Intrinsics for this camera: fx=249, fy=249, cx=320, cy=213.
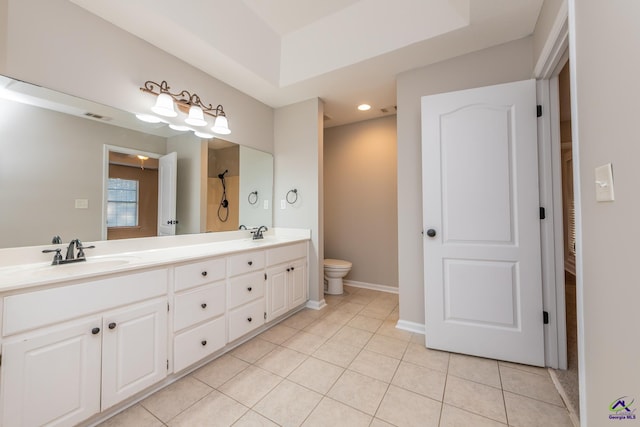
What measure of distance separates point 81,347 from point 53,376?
0.13 m

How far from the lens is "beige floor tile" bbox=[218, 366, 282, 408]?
4.84ft

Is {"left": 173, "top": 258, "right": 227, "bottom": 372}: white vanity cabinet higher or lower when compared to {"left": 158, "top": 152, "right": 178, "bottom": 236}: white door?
lower

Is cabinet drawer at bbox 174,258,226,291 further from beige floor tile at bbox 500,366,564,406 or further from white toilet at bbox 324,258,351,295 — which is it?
beige floor tile at bbox 500,366,564,406

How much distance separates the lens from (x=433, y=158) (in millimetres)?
2012

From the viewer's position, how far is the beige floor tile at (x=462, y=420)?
128 centimetres

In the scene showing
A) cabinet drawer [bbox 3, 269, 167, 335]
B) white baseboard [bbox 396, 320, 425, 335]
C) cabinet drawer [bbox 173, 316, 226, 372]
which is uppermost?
cabinet drawer [bbox 3, 269, 167, 335]

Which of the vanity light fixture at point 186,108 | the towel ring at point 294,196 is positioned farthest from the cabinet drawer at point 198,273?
the towel ring at point 294,196

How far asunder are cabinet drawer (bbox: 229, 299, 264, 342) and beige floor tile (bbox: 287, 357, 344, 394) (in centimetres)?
55

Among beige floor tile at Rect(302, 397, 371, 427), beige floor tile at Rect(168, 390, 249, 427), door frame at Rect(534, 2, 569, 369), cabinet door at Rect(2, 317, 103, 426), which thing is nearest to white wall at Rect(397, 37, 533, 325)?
door frame at Rect(534, 2, 569, 369)

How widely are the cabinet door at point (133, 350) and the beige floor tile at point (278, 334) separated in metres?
0.85

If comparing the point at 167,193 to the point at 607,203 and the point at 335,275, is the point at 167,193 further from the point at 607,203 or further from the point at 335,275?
the point at 607,203

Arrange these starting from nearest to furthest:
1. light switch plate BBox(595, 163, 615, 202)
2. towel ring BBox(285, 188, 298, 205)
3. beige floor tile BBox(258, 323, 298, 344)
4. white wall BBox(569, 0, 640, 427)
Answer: white wall BBox(569, 0, 640, 427) → light switch plate BBox(595, 163, 615, 202) → beige floor tile BBox(258, 323, 298, 344) → towel ring BBox(285, 188, 298, 205)

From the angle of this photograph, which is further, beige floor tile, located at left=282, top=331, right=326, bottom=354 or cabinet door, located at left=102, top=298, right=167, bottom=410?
beige floor tile, located at left=282, top=331, right=326, bottom=354

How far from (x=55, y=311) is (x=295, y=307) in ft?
6.14
